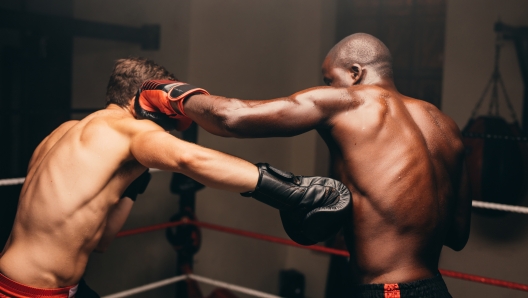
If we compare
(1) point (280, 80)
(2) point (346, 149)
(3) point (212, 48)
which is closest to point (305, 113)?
(2) point (346, 149)

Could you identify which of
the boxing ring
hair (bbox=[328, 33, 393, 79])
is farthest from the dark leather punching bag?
hair (bbox=[328, 33, 393, 79])

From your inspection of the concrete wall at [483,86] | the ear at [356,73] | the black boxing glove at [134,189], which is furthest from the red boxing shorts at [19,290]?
the concrete wall at [483,86]

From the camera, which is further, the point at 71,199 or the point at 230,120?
the point at 71,199

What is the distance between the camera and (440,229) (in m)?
1.53

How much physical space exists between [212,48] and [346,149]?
9.43 ft

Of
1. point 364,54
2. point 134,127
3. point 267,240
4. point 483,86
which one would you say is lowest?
point 267,240

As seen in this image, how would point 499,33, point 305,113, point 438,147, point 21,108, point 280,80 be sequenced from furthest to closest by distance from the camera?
point 280,80 < point 499,33 < point 21,108 < point 438,147 < point 305,113

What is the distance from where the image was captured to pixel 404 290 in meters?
1.44

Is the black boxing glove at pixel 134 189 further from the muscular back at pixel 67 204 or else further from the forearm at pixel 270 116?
the forearm at pixel 270 116

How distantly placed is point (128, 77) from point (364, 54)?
78 cm

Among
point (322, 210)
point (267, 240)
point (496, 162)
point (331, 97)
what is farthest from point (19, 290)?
point (496, 162)

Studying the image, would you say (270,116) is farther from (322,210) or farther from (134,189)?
(134,189)

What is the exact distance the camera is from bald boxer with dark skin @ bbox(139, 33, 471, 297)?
1450mm

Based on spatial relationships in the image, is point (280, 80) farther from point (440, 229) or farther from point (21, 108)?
point (440, 229)
